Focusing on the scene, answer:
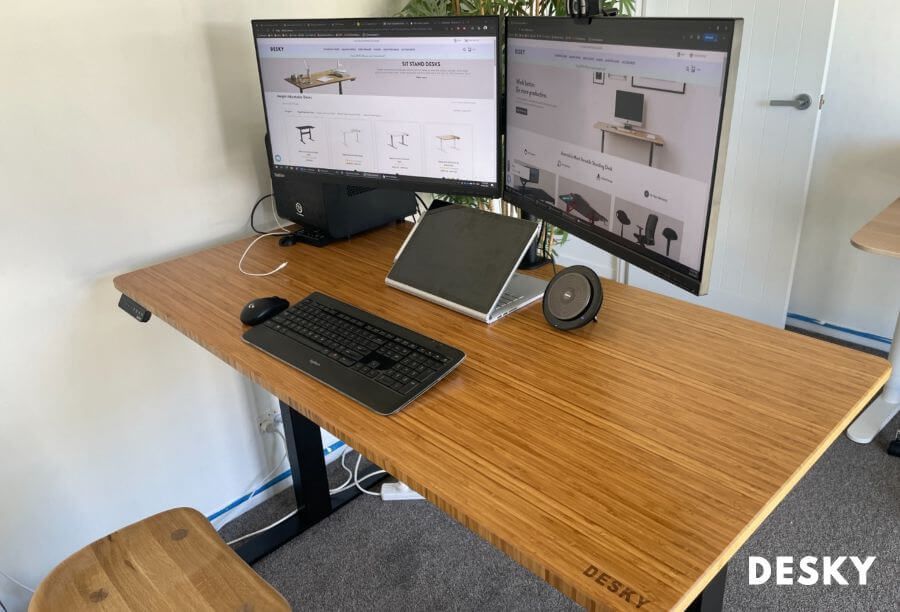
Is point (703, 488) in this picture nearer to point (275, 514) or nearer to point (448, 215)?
point (448, 215)

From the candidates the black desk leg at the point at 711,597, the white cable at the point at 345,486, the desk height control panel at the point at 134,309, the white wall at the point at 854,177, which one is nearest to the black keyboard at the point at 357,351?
the desk height control panel at the point at 134,309

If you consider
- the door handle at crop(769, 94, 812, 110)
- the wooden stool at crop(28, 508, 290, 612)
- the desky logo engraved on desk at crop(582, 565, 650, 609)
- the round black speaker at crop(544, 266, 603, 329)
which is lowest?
the wooden stool at crop(28, 508, 290, 612)

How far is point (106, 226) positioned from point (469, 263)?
895 mm

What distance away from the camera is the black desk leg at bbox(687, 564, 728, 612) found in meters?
0.91

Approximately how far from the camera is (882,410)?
237 centimetres

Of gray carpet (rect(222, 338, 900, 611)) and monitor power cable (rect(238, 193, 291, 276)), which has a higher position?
monitor power cable (rect(238, 193, 291, 276))

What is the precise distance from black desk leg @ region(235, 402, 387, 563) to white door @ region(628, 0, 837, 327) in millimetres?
1949

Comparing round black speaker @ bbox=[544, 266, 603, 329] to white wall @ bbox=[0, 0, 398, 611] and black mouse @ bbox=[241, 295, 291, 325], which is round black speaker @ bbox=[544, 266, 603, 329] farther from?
white wall @ bbox=[0, 0, 398, 611]

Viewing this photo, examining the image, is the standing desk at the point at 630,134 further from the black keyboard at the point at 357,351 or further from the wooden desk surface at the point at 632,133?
the black keyboard at the point at 357,351

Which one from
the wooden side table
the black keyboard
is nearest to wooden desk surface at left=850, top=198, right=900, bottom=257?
the wooden side table

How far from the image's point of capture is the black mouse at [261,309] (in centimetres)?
127

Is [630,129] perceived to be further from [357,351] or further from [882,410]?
[882,410]

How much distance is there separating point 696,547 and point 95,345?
1.48 m

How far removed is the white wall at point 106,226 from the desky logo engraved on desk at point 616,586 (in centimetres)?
138
